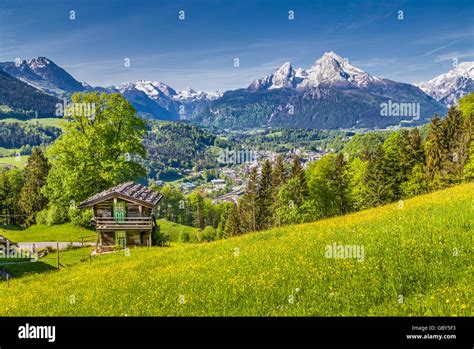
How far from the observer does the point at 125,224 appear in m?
35.3

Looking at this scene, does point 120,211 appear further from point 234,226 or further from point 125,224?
point 234,226

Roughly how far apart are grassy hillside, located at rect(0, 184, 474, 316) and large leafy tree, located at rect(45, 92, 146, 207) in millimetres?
26562

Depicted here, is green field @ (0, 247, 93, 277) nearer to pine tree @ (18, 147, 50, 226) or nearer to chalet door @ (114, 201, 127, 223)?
chalet door @ (114, 201, 127, 223)

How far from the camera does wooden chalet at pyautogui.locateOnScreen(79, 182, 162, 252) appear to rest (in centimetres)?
3531

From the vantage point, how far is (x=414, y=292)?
760 centimetres

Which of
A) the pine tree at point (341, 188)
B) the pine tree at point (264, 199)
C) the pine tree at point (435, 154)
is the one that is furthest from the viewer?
the pine tree at point (264, 199)

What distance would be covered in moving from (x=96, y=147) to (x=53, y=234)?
12.6 metres

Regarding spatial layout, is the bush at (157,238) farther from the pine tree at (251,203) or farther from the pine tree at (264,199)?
the pine tree at (264,199)

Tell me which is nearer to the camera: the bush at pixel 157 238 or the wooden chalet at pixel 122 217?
the wooden chalet at pixel 122 217

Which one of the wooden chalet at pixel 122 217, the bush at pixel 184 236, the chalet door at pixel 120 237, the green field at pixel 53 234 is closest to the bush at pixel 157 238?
the wooden chalet at pixel 122 217

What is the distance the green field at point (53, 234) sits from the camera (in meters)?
43.8


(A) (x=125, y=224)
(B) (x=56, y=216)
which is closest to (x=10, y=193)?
(B) (x=56, y=216)
